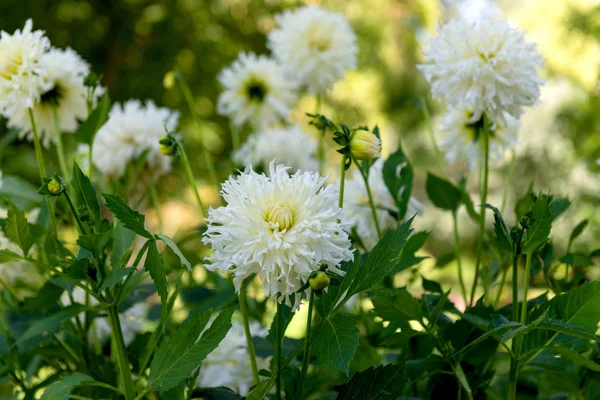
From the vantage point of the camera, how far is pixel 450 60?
18.6 inches

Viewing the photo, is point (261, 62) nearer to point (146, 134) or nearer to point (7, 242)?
point (146, 134)

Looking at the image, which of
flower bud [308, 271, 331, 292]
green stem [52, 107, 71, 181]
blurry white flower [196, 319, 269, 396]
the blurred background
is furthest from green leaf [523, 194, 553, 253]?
the blurred background

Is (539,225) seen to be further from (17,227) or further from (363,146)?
(17,227)

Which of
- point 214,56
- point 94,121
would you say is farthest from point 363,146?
point 214,56

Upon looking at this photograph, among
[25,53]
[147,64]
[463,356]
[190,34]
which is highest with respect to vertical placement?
[190,34]

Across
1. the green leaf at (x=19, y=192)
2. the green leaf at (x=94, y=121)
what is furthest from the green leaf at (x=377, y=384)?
the green leaf at (x=19, y=192)

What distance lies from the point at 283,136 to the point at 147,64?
2256mm

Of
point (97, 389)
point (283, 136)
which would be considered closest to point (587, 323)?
point (97, 389)

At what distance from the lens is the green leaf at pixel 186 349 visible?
299 millimetres

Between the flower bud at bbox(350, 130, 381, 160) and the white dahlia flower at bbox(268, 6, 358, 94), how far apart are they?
38cm

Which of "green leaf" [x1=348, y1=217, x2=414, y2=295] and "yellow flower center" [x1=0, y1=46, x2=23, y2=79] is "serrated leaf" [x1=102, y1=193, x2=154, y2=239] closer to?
"green leaf" [x1=348, y1=217, x2=414, y2=295]

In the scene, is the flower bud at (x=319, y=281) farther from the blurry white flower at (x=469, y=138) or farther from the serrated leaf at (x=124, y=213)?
the blurry white flower at (x=469, y=138)

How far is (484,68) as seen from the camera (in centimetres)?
46

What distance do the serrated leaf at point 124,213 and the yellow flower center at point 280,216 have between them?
6cm
